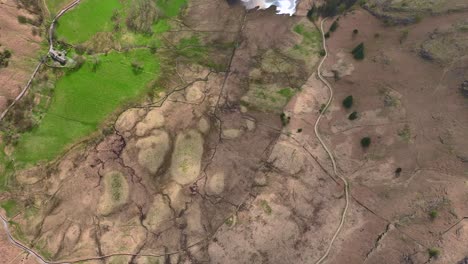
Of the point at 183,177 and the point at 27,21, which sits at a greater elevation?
the point at 27,21

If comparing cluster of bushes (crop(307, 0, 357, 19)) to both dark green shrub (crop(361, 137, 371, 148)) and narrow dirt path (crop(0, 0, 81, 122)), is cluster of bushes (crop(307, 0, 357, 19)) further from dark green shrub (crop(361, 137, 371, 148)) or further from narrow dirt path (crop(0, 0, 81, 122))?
narrow dirt path (crop(0, 0, 81, 122))

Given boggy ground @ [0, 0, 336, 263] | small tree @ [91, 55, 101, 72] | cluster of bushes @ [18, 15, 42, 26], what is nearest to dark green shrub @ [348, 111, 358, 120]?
boggy ground @ [0, 0, 336, 263]

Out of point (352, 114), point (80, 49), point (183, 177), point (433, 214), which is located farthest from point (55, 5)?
point (433, 214)

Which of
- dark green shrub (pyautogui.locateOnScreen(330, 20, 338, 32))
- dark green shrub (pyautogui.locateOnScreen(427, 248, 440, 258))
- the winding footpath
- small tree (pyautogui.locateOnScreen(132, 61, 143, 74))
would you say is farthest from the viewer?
dark green shrub (pyautogui.locateOnScreen(330, 20, 338, 32))

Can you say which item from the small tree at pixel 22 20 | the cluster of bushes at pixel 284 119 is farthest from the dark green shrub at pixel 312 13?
the small tree at pixel 22 20

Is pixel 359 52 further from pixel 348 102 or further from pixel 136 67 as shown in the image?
pixel 136 67

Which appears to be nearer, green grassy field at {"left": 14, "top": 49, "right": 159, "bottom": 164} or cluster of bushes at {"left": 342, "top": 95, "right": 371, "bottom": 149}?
cluster of bushes at {"left": 342, "top": 95, "right": 371, "bottom": 149}
